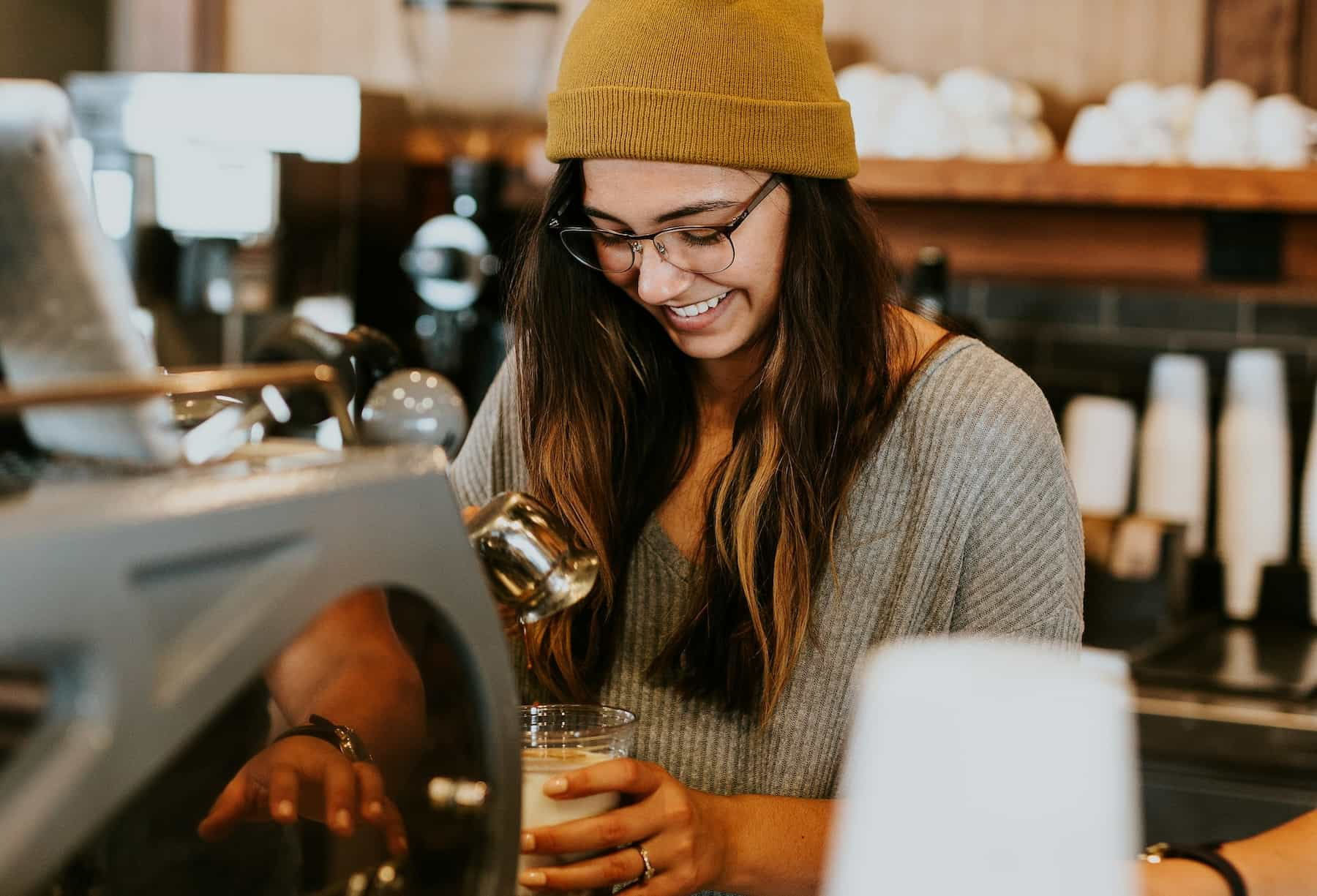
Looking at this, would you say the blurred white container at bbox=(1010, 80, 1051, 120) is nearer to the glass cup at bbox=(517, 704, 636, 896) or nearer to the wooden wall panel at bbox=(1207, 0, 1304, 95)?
the wooden wall panel at bbox=(1207, 0, 1304, 95)

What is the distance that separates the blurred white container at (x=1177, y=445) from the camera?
2.49 metres

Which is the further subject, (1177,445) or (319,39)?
(319,39)

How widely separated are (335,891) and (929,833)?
368 millimetres

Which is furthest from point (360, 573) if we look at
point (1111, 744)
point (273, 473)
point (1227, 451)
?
point (1227, 451)

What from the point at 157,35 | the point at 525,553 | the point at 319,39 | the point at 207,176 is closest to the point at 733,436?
the point at 525,553

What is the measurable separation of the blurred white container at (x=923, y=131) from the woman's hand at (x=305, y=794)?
6.39ft

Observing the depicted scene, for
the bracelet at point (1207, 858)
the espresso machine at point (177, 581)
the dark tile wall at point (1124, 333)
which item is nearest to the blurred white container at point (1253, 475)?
the dark tile wall at point (1124, 333)

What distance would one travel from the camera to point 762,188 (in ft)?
3.90

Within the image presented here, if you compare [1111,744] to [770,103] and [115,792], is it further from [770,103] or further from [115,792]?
[770,103]

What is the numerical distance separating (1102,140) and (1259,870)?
174 cm

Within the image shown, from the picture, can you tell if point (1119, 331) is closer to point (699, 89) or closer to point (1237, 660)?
point (1237, 660)

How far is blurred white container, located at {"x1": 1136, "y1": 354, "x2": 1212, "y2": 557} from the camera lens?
8.16 feet

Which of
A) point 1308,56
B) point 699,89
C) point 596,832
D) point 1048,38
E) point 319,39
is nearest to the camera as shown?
point 596,832

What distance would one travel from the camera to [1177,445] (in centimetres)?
249
